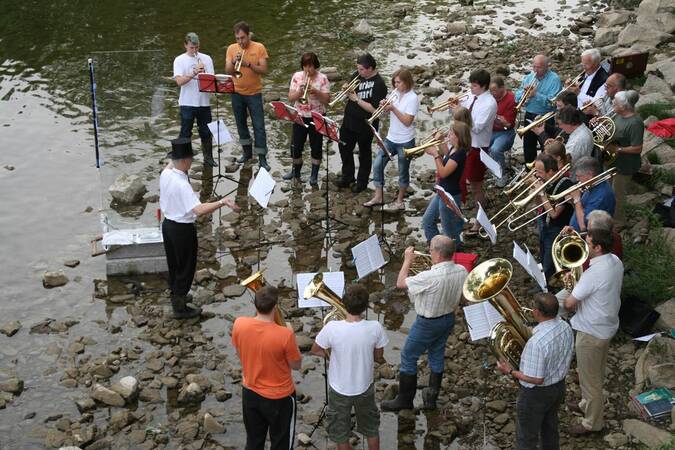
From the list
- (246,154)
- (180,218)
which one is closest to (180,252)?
(180,218)

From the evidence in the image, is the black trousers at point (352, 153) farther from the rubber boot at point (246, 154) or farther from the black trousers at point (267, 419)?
the black trousers at point (267, 419)

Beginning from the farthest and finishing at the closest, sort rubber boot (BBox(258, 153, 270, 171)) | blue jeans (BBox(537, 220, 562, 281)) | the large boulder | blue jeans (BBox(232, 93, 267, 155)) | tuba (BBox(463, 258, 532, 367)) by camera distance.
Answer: rubber boot (BBox(258, 153, 270, 171)) < blue jeans (BBox(232, 93, 267, 155)) < the large boulder < blue jeans (BBox(537, 220, 562, 281)) < tuba (BBox(463, 258, 532, 367))

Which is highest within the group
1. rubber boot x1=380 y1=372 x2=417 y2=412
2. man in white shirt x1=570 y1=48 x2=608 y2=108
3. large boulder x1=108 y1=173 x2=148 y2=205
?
man in white shirt x1=570 y1=48 x2=608 y2=108

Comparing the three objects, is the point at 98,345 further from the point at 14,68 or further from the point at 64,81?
the point at 14,68

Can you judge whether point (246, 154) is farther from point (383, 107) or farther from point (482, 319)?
point (482, 319)

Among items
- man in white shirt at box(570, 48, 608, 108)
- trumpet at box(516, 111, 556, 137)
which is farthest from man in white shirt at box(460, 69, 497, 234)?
man in white shirt at box(570, 48, 608, 108)

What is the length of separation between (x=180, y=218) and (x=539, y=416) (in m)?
4.17

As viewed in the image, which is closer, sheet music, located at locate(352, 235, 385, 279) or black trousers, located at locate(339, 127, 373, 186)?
sheet music, located at locate(352, 235, 385, 279)

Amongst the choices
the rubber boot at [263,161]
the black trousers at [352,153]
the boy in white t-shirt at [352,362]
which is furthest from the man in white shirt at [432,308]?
the rubber boot at [263,161]

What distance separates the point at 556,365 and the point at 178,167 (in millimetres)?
4284

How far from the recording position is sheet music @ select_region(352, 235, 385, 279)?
785 centimetres

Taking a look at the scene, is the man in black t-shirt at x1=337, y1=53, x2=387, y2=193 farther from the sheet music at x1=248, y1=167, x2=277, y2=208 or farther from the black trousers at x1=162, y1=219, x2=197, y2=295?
the black trousers at x1=162, y1=219, x2=197, y2=295

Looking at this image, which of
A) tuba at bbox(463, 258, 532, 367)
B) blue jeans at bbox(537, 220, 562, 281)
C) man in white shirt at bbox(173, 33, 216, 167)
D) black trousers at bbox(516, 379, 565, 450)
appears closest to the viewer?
black trousers at bbox(516, 379, 565, 450)

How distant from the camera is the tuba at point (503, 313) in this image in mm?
6633
